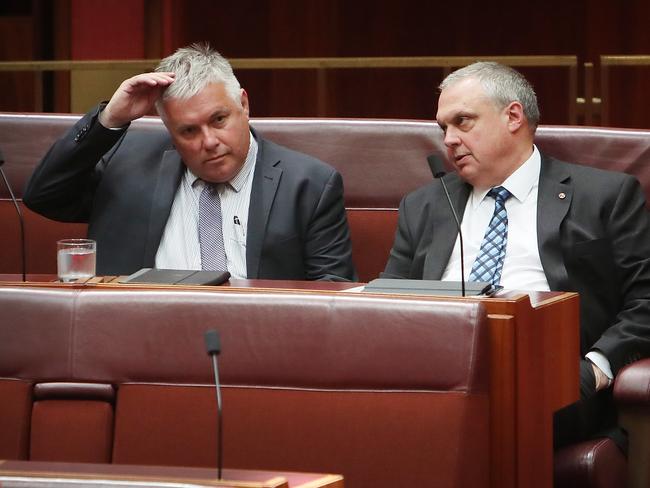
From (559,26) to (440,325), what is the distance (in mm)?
3741

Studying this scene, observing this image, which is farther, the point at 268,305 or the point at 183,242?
the point at 183,242

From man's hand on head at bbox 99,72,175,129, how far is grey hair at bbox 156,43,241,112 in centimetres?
2

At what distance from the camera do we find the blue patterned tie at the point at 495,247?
2.33 m

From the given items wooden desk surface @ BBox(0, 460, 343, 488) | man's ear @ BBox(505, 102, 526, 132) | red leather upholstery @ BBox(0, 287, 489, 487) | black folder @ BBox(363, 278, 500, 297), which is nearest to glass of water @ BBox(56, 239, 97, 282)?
red leather upholstery @ BBox(0, 287, 489, 487)

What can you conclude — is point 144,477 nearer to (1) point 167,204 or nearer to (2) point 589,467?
(2) point 589,467

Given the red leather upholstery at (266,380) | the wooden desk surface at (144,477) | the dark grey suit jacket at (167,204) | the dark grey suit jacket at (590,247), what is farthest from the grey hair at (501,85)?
the wooden desk surface at (144,477)

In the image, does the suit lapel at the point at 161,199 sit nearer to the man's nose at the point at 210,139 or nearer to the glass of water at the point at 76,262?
the man's nose at the point at 210,139

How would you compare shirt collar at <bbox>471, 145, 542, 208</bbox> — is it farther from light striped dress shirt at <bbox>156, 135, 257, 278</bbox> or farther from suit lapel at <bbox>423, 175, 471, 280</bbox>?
light striped dress shirt at <bbox>156, 135, 257, 278</bbox>

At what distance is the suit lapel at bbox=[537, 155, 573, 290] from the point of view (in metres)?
2.28

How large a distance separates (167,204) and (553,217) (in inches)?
31.6

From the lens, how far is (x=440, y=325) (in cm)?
152

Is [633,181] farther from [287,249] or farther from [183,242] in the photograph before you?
[183,242]

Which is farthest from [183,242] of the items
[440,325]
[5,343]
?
[440,325]

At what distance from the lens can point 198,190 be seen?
2562 millimetres
